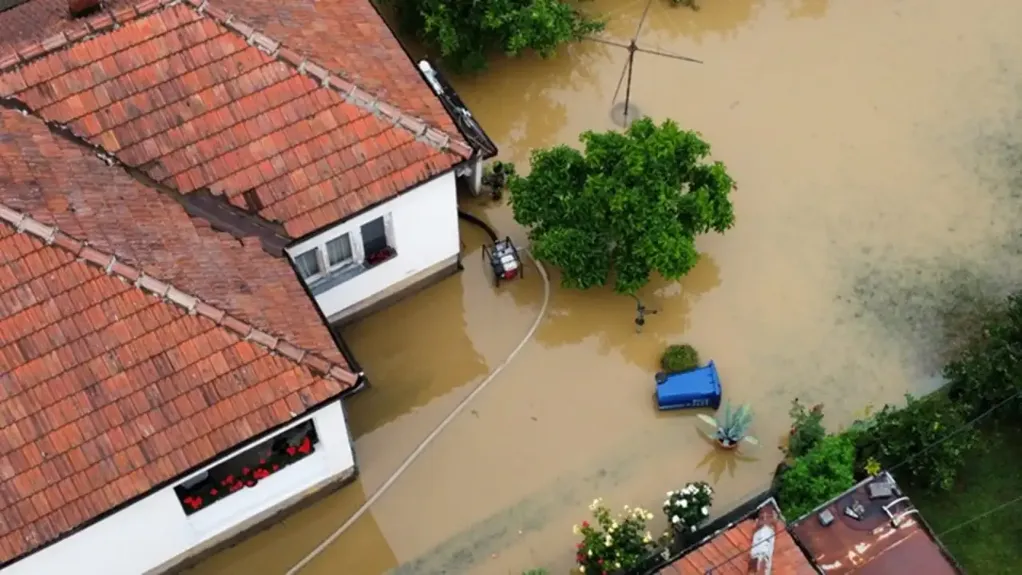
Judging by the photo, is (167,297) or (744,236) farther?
(744,236)

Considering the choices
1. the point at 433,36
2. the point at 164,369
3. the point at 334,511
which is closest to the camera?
the point at 164,369

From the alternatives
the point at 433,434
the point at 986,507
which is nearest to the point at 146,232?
the point at 433,434

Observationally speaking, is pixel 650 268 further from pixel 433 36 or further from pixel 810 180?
pixel 433 36

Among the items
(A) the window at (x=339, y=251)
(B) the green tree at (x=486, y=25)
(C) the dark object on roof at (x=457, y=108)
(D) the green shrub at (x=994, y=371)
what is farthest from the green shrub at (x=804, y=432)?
(B) the green tree at (x=486, y=25)

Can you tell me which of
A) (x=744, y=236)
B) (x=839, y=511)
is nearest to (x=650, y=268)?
(x=744, y=236)

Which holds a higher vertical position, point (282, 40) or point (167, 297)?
point (282, 40)

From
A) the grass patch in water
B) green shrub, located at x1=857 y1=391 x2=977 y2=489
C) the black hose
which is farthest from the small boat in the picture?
the black hose

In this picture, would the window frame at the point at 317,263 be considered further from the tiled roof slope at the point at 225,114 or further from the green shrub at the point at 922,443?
the green shrub at the point at 922,443
